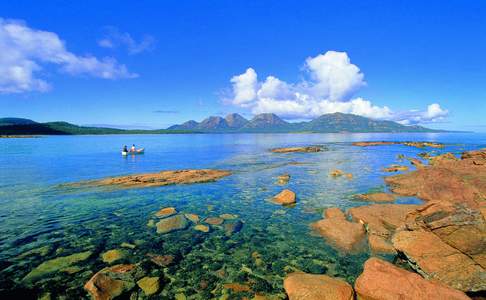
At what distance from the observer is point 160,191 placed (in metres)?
31.4

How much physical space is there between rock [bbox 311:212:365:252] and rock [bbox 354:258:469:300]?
5.03 meters

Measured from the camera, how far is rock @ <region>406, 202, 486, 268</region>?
1145 cm

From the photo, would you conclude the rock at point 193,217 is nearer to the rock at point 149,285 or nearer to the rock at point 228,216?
the rock at point 228,216

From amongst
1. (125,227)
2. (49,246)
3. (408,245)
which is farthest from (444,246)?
(49,246)

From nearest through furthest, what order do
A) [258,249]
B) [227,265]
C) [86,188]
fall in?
[227,265] → [258,249] → [86,188]

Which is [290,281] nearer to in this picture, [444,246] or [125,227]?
[444,246]

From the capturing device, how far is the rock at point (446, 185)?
76.4 feet

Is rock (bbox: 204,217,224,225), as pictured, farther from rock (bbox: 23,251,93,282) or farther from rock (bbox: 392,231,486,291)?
rock (bbox: 392,231,486,291)

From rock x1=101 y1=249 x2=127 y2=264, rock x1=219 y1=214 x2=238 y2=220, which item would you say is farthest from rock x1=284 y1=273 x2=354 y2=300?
rock x1=219 y1=214 x2=238 y2=220

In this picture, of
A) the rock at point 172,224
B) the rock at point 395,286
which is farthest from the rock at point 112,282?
the rock at point 395,286

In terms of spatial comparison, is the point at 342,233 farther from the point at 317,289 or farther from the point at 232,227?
the point at 317,289

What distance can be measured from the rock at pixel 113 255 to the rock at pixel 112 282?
125 centimetres

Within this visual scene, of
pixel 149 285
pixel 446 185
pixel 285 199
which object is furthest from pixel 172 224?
pixel 446 185

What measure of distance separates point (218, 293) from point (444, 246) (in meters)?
10.6
